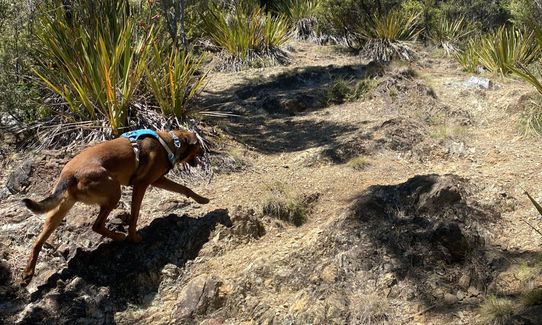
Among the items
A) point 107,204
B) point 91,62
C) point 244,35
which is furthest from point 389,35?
point 107,204

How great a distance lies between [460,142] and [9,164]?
5319mm

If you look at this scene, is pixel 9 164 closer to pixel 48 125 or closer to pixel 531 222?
pixel 48 125

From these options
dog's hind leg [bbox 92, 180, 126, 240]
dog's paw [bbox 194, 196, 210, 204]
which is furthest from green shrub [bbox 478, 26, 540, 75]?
dog's hind leg [bbox 92, 180, 126, 240]

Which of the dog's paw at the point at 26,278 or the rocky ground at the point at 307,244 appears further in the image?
the dog's paw at the point at 26,278

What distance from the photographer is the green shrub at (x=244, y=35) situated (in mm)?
12164

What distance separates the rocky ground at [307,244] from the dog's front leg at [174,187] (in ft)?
0.41

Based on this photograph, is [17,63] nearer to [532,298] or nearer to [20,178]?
[20,178]

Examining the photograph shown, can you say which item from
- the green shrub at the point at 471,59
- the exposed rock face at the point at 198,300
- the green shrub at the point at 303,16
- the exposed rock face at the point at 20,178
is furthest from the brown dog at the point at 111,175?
the green shrub at the point at 303,16

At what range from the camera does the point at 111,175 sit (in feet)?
14.1

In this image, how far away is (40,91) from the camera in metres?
7.00

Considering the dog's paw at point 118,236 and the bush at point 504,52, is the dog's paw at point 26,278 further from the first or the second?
the bush at point 504,52

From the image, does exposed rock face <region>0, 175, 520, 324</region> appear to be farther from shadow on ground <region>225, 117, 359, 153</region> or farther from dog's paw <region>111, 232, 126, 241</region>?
shadow on ground <region>225, 117, 359, 153</region>

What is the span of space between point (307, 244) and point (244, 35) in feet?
27.2

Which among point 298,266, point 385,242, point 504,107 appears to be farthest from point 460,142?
point 298,266
